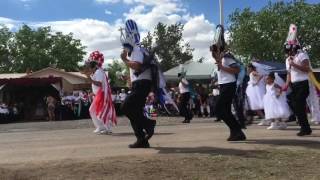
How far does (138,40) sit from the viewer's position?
31.6ft

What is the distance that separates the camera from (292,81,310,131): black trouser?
10.9m

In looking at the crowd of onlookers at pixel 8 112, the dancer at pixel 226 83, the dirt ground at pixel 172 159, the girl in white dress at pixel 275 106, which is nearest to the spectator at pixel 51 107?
the crowd of onlookers at pixel 8 112

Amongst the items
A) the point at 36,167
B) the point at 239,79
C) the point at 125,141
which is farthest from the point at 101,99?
the point at 36,167

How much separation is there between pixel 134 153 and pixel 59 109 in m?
19.6

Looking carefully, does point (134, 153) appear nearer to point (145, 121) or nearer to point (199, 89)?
point (145, 121)

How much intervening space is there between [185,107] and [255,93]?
346 centimetres

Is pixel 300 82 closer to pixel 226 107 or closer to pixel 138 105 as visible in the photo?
pixel 226 107

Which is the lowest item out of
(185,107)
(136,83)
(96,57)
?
(185,107)

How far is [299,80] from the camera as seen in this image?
11.0 m

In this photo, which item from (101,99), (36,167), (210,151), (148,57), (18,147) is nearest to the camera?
(36,167)

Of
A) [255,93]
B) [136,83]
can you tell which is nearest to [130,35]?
[136,83]

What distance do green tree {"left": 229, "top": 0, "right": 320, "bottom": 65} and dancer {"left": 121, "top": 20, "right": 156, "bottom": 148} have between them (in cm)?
4791

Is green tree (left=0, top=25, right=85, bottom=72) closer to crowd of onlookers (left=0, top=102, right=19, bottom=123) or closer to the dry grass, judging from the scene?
crowd of onlookers (left=0, top=102, right=19, bottom=123)

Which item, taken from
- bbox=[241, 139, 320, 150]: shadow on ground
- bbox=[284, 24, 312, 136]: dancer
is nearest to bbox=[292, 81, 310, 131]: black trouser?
bbox=[284, 24, 312, 136]: dancer
